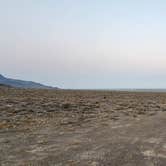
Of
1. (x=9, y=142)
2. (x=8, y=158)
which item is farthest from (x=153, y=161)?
(x=9, y=142)

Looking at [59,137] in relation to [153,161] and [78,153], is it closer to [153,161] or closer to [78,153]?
[78,153]

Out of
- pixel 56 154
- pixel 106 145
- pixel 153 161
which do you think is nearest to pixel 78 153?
pixel 56 154

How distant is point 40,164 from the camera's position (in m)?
10.7

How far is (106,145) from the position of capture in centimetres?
1392

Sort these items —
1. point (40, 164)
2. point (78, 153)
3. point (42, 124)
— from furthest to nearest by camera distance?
1. point (42, 124)
2. point (78, 153)
3. point (40, 164)

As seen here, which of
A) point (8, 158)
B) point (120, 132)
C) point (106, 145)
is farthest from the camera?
point (120, 132)

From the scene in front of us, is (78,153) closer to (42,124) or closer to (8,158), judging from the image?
(8,158)

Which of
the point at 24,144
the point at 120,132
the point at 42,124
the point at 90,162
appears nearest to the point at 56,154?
the point at 90,162

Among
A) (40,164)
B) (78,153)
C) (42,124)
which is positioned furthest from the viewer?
(42,124)

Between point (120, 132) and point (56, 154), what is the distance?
22.0 ft

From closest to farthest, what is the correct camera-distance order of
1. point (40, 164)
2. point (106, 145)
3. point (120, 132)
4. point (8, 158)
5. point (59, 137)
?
point (40, 164)
point (8, 158)
point (106, 145)
point (59, 137)
point (120, 132)

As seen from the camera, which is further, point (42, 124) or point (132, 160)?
point (42, 124)

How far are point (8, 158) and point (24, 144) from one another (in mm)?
2627

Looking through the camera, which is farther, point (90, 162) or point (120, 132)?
point (120, 132)
